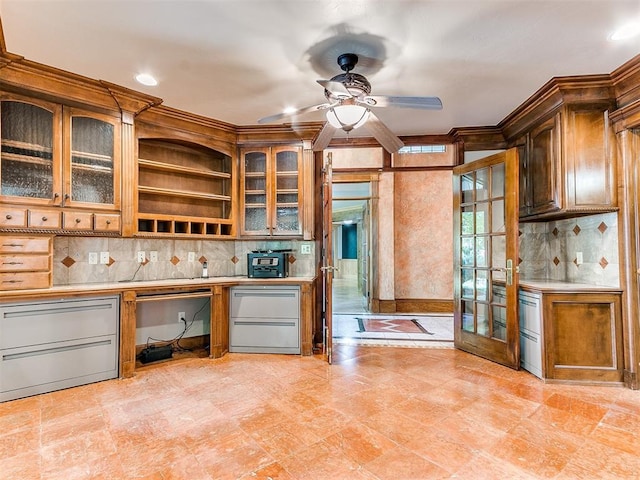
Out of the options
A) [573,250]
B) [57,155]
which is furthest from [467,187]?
[57,155]

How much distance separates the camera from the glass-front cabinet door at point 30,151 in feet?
9.14

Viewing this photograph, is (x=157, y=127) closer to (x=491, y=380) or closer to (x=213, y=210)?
(x=213, y=210)

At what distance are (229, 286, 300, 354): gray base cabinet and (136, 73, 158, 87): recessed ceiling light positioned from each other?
2.18 meters

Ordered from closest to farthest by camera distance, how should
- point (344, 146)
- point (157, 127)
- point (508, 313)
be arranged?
point (508, 313) < point (157, 127) < point (344, 146)

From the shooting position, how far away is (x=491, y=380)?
3088 millimetres

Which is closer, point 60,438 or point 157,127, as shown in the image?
point 60,438

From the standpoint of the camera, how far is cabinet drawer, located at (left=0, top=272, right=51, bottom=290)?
272 cm

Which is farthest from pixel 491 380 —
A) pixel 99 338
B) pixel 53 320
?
pixel 53 320

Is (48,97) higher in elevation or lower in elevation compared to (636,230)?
higher

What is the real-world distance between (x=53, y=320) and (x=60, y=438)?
106cm

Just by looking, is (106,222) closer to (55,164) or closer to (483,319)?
(55,164)

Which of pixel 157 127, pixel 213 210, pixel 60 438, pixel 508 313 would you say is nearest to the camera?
pixel 60 438

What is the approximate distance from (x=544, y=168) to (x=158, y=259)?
14.1ft

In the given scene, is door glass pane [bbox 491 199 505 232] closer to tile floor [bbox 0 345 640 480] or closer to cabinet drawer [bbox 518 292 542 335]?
cabinet drawer [bbox 518 292 542 335]
